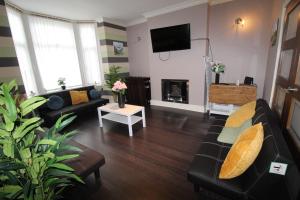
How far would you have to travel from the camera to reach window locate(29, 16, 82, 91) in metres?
3.85

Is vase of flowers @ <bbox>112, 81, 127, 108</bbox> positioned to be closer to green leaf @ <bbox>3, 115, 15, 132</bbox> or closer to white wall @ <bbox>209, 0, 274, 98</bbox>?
green leaf @ <bbox>3, 115, 15, 132</bbox>

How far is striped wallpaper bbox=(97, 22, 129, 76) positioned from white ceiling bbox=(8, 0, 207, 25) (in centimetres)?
35

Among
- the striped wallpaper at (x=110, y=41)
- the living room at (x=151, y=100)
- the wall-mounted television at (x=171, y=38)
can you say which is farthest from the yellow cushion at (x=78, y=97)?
the wall-mounted television at (x=171, y=38)

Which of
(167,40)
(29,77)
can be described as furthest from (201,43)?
(29,77)

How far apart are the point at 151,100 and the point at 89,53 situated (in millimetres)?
2541

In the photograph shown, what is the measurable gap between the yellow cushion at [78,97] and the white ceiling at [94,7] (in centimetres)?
206

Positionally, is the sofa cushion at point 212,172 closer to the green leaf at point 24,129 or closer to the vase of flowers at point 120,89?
the green leaf at point 24,129

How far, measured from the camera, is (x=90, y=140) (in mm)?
2885

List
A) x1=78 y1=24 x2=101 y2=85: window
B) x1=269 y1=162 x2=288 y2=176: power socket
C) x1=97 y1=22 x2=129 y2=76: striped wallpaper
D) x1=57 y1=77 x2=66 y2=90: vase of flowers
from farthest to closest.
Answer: x1=78 y1=24 x2=101 y2=85: window → x1=97 y1=22 x2=129 y2=76: striped wallpaper → x1=57 y1=77 x2=66 y2=90: vase of flowers → x1=269 y1=162 x2=288 y2=176: power socket

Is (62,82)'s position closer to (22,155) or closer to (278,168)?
(22,155)

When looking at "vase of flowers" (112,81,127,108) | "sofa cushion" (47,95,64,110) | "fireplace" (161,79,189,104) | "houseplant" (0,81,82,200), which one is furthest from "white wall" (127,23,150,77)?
"houseplant" (0,81,82,200)

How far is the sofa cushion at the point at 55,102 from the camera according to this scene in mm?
3545

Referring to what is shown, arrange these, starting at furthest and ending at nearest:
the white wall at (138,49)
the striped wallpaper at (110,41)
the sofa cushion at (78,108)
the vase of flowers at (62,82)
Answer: the white wall at (138,49)
the striped wallpaper at (110,41)
the vase of flowers at (62,82)
the sofa cushion at (78,108)

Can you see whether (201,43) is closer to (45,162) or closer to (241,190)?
(241,190)
